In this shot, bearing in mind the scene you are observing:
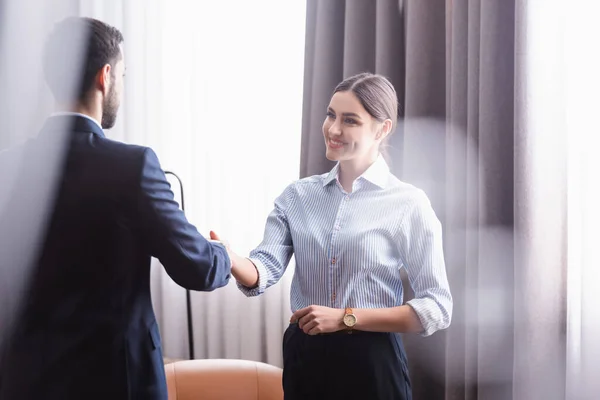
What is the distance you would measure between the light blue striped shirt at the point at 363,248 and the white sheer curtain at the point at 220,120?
1.29 metres

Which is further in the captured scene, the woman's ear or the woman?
the woman's ear

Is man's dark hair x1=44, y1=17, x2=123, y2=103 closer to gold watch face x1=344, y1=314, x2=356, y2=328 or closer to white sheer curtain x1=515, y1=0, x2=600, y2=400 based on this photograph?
gold watch face x1=344, y1=314, x2=356, y2=328

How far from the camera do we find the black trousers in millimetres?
1578

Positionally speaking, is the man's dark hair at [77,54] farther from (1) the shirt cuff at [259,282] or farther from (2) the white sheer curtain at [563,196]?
(2) the white sheer curtain at [563,196]

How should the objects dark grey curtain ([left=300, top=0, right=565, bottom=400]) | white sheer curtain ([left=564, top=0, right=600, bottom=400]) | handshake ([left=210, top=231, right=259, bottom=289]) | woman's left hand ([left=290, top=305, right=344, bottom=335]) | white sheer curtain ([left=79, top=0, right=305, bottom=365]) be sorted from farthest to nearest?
white sheer curtain ([left=79, top=0, right=305, bottom=365]) < dark grey curtain ([left=300, top=0, right=565, bottom=400]) < white sheer curtain ([left=564, top=0, right=600, bottom=400]) < handshake ([left=210, top=231, right=259, bottom=289]) < woman's left hand ([left=290, top=305, right=344, bottom=335])

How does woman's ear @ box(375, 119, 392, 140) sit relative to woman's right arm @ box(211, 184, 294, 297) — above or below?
above

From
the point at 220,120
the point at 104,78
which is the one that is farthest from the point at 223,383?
the point at 104,78

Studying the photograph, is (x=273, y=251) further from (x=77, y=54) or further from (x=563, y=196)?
(x=563, y=196)

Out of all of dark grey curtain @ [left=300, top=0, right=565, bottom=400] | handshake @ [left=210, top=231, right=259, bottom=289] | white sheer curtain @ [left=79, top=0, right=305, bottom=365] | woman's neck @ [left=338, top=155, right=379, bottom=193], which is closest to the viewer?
handshake @ [left=210, top=231, right=259, bottom=289]

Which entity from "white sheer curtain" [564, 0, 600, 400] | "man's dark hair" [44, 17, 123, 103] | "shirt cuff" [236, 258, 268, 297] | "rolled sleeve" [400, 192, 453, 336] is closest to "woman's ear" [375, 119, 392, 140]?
"rolled sleeve" [400, 192, 453, 336]

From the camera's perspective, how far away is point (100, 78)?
1.41m

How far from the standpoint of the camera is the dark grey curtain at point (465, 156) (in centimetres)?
201

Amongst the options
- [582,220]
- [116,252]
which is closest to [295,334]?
Answer: [116,252]

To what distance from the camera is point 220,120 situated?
3172 mm
